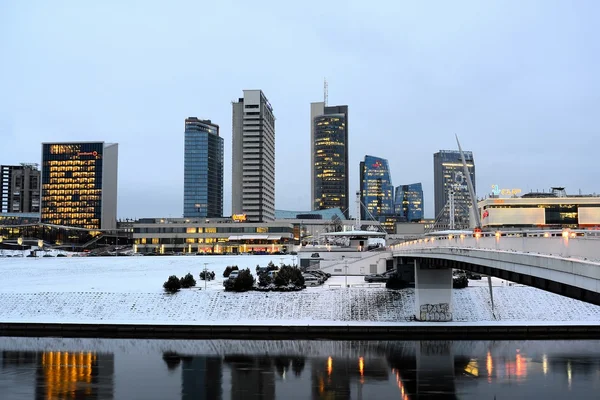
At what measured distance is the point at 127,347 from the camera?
44.2 meters

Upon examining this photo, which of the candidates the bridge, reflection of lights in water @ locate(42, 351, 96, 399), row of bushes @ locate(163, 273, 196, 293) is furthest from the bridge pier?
reflection of lights in water @ locate(42, 351, 96, 399)

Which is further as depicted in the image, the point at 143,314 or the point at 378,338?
the point at 143,314

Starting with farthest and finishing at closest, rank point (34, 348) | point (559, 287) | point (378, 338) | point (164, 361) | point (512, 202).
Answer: point (512, 202), point (378, 338), point (34, 348), point (164, 361), point (559, 287)

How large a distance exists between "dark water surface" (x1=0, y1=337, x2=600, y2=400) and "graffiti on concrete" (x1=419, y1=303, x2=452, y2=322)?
5.79 metres

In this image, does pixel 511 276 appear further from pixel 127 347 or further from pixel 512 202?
pixel 512 202

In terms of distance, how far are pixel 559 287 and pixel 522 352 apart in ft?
73.6

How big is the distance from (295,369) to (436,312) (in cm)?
1967

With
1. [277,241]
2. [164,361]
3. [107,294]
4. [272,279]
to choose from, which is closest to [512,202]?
[277,241]

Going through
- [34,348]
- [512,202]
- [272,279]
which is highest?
[512,202]

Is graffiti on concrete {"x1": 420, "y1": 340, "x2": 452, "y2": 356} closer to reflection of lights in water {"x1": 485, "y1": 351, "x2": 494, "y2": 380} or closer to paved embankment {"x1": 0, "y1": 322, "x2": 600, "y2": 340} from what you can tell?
paved embankment {"x1": 0, "y1": 322, "x2": 600, "y2": 340}

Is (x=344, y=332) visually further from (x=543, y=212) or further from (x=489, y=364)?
(x=543, y=212)

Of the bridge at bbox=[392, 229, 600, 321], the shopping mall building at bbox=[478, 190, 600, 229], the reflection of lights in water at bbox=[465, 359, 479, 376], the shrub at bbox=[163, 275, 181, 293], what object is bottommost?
the reflection of lights in water at bbox=[465, 359, 479, 376]

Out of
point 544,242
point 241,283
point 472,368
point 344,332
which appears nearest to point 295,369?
point 472,368

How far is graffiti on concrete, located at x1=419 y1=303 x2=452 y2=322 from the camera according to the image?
5125 centimetres
